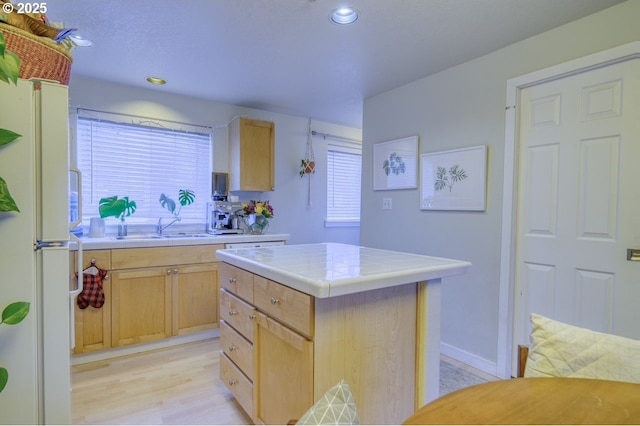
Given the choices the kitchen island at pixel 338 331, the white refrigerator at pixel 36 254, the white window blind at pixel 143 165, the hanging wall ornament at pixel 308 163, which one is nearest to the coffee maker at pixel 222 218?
the white window blind at pixel 143 165

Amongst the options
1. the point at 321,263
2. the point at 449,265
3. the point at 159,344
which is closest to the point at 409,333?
the point at 449,265

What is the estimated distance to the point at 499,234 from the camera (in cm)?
238

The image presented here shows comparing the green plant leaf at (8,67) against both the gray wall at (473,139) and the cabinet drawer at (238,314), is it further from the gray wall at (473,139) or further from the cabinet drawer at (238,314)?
the gray wall at (473,139)

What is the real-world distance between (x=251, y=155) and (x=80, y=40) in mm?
1713

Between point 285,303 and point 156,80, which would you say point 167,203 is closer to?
point 156,80

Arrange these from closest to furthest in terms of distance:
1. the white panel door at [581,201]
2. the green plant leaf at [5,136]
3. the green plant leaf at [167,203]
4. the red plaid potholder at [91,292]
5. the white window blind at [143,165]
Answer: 1. the green plant leaf at [5,136]
2. the white panel door at [581,201]
3. the red plaid potholder at [91,292]
4. the white window blind at [143,165]
5. the green plant leaf at [167,203]

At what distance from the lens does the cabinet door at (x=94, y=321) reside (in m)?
2.50

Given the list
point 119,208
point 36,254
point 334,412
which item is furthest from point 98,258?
point 334,412

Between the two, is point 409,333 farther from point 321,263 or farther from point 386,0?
point 386,0

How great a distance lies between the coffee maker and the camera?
→ 3592mm

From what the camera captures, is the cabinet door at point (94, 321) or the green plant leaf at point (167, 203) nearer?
the cabinet door at point (94, 321)

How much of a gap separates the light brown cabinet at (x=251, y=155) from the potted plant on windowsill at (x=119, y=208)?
1.04 metres

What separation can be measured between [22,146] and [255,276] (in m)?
1.03

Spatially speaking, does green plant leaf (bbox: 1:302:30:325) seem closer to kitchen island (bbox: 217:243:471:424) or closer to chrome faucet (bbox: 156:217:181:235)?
kitchen island (bbox: 217:243:471:424)
